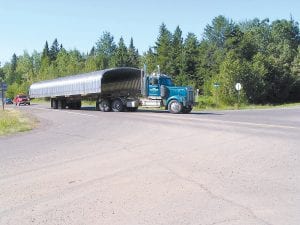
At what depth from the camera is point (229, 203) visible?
7242mm

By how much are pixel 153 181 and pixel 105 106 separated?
29908 mm

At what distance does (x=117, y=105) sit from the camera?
1481 inches

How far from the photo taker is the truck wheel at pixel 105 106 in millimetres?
38456

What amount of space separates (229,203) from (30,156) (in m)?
7.27

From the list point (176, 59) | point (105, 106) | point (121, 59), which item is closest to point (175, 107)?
point (105, 106)

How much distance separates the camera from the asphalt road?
6.68 metres

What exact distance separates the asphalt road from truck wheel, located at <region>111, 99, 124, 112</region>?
21156 millimetres

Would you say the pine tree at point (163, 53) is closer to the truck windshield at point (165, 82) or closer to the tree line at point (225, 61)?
the tree line at point (225, 61)

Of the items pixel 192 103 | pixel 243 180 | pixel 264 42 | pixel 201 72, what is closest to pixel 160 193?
pixel 243 180

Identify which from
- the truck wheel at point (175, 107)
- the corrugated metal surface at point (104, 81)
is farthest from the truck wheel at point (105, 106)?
the truck wheel at point (175, 107)

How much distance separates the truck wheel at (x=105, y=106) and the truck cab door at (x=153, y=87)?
441 cm

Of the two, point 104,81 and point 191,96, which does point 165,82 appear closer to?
point 191,96

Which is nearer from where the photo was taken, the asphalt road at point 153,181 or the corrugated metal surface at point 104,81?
the asphalt road at point 153,181

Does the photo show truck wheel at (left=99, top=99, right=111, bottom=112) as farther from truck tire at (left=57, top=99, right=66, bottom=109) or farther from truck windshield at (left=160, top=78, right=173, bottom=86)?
truck tire at (left=57, top=99, right=66, bottom=109)
